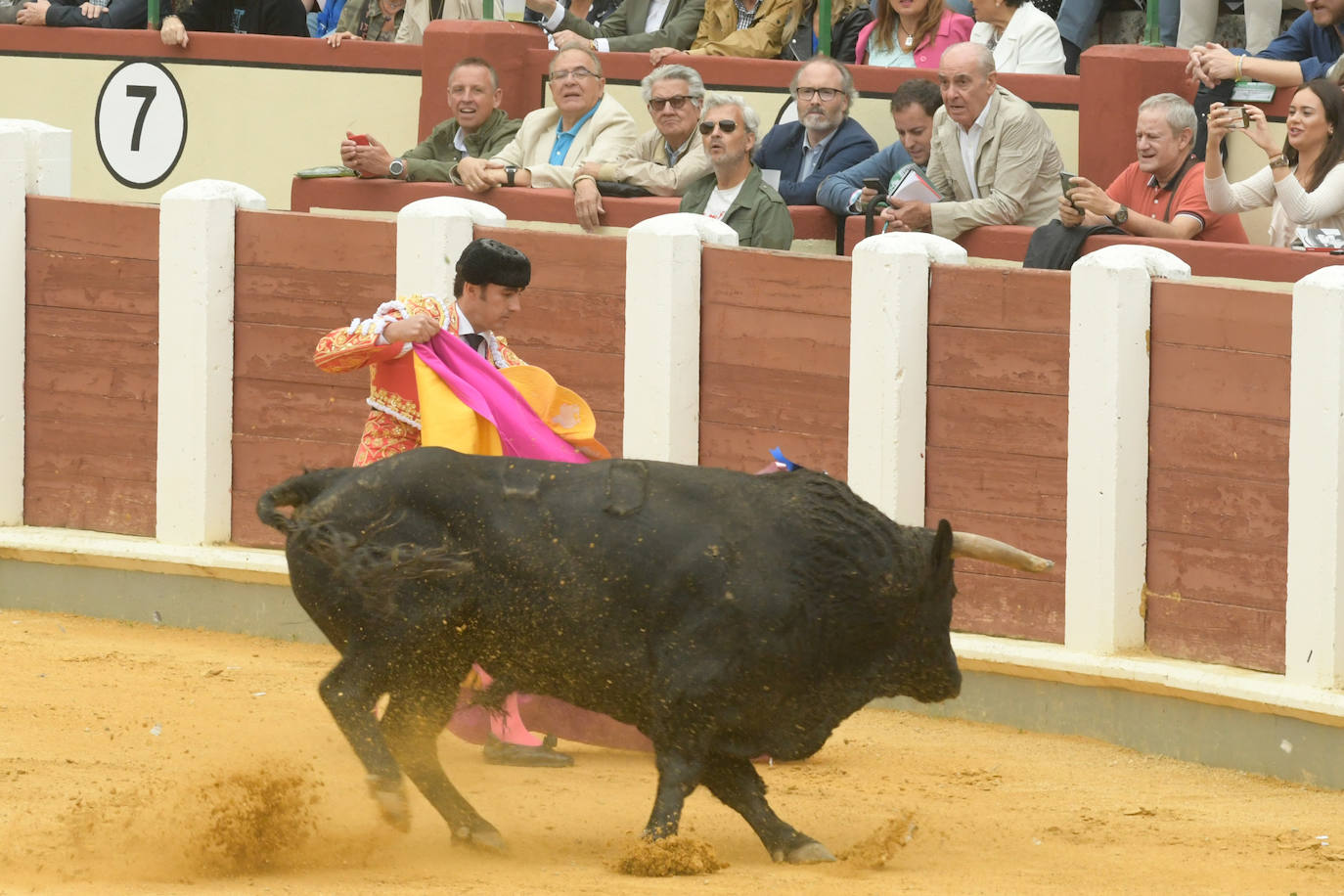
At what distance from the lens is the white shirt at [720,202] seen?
816cm

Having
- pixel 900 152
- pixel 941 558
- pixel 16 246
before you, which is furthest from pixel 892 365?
pixel 16 246

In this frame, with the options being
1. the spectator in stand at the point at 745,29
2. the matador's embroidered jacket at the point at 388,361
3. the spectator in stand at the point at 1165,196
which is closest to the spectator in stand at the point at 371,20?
the spectator in stand at the point at 745,29

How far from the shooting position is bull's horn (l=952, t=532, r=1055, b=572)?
516cm

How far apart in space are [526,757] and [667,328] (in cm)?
171

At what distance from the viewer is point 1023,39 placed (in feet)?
29.3

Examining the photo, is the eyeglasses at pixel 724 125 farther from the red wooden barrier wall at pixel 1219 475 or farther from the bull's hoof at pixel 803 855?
the bull's hoof at pixel 803 855

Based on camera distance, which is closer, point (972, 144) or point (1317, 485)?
point (1317, 485)

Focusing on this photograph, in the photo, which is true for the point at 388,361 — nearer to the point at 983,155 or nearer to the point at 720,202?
the point at 720,202

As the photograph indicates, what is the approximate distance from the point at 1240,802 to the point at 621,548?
6.96 ft

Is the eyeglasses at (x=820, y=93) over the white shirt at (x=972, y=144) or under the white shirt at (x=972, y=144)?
over

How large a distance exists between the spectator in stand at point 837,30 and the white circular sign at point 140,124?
3441 millimetres

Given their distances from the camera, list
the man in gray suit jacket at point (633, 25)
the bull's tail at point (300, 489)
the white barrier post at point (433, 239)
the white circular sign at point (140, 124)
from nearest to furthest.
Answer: the bull's tail at point (300, 489) < the white barrier post at point (433, 239) < the man in gray suit jacket at point (633, 25) < the white circular sign at point (140, 124)

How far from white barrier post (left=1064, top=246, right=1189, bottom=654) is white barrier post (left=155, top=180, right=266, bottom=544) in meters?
3.33

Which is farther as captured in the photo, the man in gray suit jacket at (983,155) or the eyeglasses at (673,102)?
the eyeglasses at (673,102)
